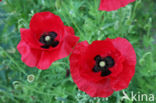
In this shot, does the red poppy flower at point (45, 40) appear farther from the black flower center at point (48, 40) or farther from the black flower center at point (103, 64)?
the black flower center at point (103, 64)

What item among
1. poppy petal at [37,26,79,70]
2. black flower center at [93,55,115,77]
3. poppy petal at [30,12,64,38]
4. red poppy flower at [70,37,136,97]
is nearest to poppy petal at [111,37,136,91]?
red poppy flower at [70,37,136,97]

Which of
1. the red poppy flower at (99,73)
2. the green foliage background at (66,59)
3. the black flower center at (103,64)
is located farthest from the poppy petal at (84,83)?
the green foliage background at (66,59)

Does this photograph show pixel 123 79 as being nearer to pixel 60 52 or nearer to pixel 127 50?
pixel 127 50

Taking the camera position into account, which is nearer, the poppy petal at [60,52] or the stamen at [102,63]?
the poppy petal at [60,52]

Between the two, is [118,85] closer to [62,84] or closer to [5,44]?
[62,84]

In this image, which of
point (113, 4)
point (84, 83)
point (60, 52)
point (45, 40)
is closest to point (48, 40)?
point (45, 40)

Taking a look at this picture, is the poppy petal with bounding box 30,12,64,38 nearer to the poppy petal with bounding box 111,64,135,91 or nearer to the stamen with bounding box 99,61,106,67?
the stamen with bounding box 99,61,106,67
